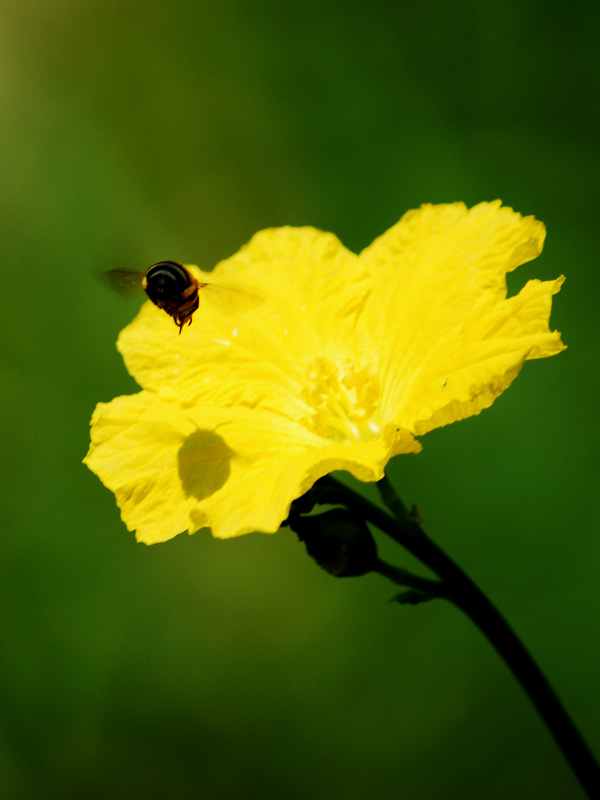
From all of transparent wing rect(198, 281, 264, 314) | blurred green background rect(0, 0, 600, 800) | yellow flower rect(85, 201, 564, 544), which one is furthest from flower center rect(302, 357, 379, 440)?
blurred green background rect(0, 0, 600, 800)

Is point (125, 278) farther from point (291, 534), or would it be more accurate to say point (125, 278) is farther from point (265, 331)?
point (291, 534)

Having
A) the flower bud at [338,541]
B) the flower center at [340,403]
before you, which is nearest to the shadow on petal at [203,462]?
the flower bud at [338,541]

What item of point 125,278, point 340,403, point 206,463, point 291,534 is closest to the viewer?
point 206,463

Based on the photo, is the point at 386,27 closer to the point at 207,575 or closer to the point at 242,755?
the point at 207,575

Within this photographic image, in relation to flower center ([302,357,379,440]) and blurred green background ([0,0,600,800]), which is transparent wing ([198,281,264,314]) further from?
blurred green background ([0,0,600,800])

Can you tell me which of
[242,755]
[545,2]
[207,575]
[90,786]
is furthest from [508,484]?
[545,2]

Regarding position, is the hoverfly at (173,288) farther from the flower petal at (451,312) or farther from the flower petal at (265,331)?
the flower petal at (451,312)

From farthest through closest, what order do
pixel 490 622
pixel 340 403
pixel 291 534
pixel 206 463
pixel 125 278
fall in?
pixel 291 534 → pixel 340 403 → pixel 125 278 → pixel 206 463 → pixel 490 622

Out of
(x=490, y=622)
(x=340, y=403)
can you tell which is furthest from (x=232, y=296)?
(x=490, y=622)
